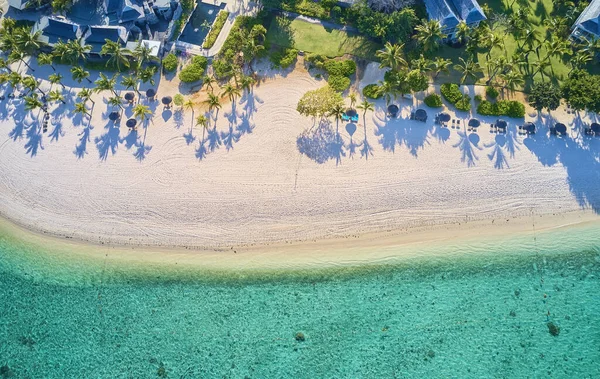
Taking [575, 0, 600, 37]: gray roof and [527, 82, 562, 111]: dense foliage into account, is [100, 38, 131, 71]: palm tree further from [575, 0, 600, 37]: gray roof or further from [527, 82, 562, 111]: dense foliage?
[575, 0, 600, 37]: gray roof

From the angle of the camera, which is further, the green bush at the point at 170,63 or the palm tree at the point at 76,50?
the green bush at the point at 170,63

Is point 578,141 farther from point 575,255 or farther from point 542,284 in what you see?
point 542,284

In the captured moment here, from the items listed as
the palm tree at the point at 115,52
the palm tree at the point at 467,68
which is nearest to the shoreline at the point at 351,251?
the palm tree at the point at 467,68

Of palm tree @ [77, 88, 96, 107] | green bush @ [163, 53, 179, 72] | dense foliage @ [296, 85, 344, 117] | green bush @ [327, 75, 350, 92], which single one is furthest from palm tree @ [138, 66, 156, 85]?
green bush @ [327, 75, 350, 92]

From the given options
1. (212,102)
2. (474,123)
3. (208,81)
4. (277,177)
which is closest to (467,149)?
(474,123)

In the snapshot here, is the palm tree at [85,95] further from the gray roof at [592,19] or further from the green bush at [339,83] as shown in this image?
the gray roof at [592,19]

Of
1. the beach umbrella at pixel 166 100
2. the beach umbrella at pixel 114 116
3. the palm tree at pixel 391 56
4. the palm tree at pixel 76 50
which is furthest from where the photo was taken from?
the beach umbrella at pixel 166 100

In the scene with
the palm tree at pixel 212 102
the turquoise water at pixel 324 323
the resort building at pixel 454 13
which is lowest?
the turquoise water at pixel 324 323
